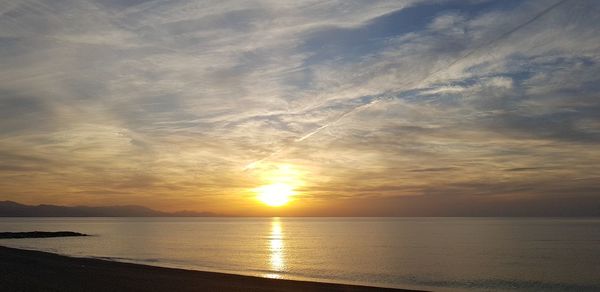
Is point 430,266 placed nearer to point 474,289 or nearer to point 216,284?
point 474,289

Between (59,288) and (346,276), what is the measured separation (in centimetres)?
2614

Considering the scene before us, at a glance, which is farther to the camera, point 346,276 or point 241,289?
point 346,276

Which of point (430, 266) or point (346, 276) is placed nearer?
point (346, 276)

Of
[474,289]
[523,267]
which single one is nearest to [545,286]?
[474,289]

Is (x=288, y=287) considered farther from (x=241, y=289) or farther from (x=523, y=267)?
(x=523, y=267)

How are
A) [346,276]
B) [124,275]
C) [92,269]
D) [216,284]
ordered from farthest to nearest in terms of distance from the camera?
1. [346,276]
2. [92,269]
3. [124,275]
4. [216,284]

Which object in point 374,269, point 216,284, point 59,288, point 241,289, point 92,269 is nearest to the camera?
point 59,288

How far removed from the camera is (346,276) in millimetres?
46281

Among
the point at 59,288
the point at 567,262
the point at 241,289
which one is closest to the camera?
the point at 59,288

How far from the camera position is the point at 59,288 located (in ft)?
92.0

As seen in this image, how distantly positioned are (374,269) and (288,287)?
72.1 ft

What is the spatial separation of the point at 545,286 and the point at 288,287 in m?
22.3

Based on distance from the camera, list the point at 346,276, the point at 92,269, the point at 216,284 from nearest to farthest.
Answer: the point at 216,284 → the point at 92,269 → the point at 346,276

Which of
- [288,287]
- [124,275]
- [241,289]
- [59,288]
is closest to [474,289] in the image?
[288,287]
